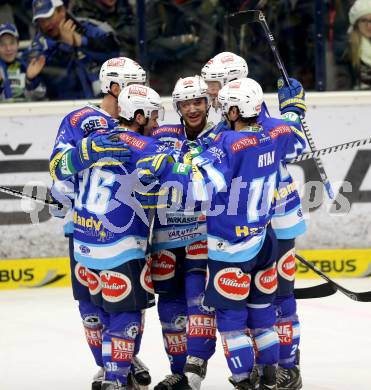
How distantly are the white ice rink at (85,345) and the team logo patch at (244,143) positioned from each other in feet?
4.21

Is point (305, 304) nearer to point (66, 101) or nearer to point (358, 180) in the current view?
point (358, 180)

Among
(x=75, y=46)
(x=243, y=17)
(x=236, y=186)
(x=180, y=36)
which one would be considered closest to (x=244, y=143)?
(x=236, y=186)

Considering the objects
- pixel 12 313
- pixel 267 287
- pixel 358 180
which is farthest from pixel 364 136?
pixel 267 287

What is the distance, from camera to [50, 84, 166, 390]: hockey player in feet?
17.0

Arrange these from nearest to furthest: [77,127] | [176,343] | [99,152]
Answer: [99,152] → [77,127] → [176,343]

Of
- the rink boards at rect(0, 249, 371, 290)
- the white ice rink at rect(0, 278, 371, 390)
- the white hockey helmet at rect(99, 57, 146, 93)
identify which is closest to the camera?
the white hockey helmet at rect(99, 57, 146, 93)

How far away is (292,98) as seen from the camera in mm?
5676

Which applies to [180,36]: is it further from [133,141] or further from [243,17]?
[133,141]

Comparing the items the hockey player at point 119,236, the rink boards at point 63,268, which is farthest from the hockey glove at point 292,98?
the rink boards at point 63,268

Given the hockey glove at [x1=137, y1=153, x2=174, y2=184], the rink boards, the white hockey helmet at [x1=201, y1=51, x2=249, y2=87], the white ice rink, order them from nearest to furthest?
the hockey glove at [x1=137, y1=153, x2=174, y2=184], the white hockey helmet at [x1=201, y1=51, x2=249, y2=87], the white ice rink, the rink boards

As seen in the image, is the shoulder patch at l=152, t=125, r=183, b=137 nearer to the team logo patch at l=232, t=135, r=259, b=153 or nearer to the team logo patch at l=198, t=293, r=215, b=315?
the team logo patch at l=232, t=135, r=259, b=153

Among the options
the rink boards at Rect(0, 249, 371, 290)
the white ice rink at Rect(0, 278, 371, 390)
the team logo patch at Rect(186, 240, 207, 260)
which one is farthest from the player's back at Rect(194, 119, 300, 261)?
the rink boards at Rect(0, 249, 371, 290)

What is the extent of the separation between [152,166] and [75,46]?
352cm

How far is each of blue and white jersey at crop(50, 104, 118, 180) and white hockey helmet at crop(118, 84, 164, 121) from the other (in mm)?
151
